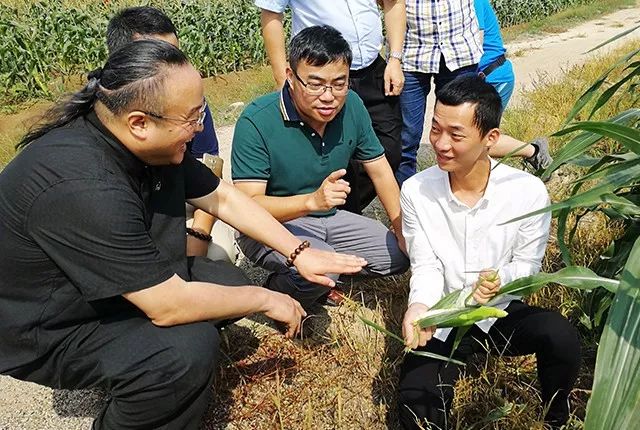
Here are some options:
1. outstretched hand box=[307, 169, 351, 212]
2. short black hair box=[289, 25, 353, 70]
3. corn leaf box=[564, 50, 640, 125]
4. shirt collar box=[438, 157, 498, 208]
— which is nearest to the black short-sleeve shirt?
outstretched hand box=[307, 169, 351, 212]

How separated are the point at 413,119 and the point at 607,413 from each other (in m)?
2.48

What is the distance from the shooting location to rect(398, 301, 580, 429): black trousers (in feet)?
6.15

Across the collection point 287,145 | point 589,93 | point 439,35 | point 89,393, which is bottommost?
point 89,393

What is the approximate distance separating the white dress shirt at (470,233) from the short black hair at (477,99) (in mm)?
165

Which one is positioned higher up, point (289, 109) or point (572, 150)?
point (572, 150)

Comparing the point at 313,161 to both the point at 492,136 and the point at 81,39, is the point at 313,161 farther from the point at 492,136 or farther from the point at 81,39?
the point at 81,39

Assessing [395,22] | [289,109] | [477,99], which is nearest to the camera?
[477,99]

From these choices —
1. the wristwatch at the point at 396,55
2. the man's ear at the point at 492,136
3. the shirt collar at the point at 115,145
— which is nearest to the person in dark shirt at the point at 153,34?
the shirt collar at the point at 115,145

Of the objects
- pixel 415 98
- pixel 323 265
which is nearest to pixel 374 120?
pixel 415 98

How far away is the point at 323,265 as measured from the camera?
2285 mm

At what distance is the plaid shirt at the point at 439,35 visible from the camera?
3229 millimetres

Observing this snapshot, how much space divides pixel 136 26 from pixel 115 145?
4.02 ft

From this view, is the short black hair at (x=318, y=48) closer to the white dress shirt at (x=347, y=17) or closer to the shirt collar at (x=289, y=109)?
the shirt collar at (x=289, y=109)

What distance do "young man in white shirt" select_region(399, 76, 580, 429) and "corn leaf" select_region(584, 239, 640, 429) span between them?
2.23 feet
